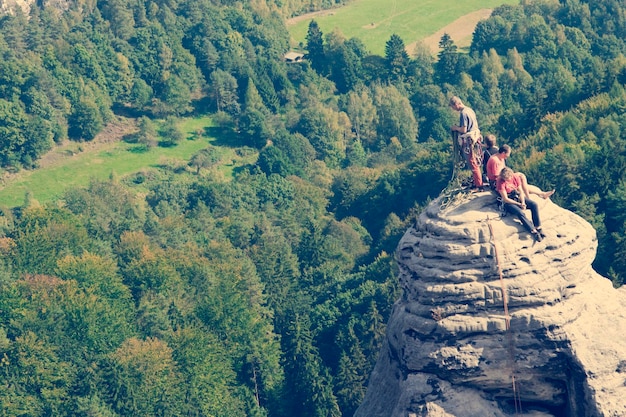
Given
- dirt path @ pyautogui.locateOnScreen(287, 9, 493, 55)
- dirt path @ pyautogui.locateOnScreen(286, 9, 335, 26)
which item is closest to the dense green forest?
dirt path @ pyautogui.locateOnScreen(286, 9, 335, 26)

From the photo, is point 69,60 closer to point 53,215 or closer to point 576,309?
point 53,215

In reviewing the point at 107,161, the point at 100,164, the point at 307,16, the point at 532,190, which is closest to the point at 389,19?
the point at 307,16

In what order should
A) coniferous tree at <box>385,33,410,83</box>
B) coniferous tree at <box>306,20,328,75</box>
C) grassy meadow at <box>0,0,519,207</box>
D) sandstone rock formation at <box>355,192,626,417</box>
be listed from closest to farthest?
sandstone rock formation at <box>355,192,626,417</box> < grassy meadow at <box>0,0,519,207</box> < coniferous tree at <box>385,33,410,83</box> < coniferous tree at <box>306,20,328,75</box>

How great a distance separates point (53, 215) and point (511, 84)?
222 feet

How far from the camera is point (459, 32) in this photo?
188625 millimetres

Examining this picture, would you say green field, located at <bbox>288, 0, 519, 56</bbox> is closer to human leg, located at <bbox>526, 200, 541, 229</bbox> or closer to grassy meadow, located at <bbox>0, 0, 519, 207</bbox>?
grassy meadow, located at <bbox>0, 0, 519, 207</bbox>

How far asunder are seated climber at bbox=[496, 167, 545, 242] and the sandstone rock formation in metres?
0.30

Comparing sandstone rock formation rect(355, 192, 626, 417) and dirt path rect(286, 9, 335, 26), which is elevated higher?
sandstone rock formation rect(355, 192, 626, 417)

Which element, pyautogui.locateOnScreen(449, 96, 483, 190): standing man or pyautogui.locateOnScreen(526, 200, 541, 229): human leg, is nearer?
pyautogui.locateOnScreen(526, 200, 541, 229): human leg

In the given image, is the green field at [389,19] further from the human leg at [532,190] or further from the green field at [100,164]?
the human leg at [532,190]

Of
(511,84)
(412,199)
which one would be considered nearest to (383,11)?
(511,84)

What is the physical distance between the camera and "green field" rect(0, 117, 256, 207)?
13800 cm

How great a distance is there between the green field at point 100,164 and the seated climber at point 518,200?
9099 centimetres

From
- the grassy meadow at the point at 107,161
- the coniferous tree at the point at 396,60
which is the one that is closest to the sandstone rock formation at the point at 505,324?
the grassy meadow at the point at 107,161
